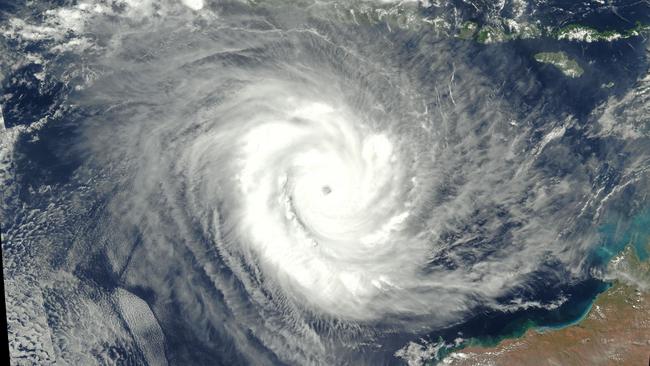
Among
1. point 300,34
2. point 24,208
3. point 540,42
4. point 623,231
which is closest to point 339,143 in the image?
point 300,34

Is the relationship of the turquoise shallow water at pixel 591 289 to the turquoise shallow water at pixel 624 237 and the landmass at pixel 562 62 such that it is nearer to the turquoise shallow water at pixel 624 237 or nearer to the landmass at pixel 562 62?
the turquoise shallow water at pixel 624 237

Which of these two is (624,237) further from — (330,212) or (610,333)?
(330,212)

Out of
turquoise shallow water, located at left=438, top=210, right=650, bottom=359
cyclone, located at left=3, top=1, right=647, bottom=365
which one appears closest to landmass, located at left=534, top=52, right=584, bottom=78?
cyclone, located at left=3, top=1, right=647, bottom=365

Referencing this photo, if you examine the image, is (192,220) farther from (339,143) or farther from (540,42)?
(540,42)

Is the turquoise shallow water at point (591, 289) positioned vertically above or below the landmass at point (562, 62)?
below

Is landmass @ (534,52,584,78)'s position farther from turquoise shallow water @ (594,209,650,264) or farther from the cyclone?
turquoise shallow water @ (594,209,650,264)

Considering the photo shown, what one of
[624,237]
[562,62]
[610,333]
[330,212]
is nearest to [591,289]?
[610,333]

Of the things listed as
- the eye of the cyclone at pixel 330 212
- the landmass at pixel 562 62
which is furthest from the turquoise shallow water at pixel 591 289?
the landmass at pixel 562 62
